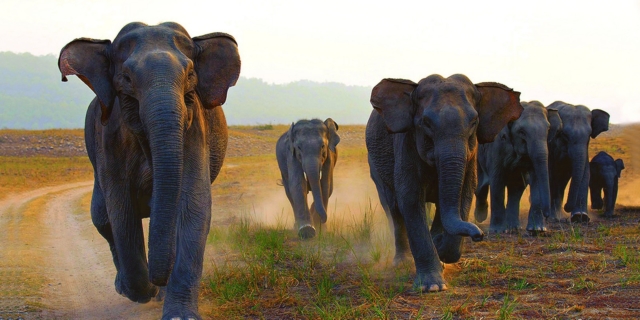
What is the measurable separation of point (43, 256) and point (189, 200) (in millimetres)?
5961

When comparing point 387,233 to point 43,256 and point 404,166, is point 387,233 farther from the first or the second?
point 43,256

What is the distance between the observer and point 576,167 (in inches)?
572

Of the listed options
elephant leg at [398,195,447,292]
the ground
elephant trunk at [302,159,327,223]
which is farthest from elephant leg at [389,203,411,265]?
elephant trunk at [302,159,327,223]

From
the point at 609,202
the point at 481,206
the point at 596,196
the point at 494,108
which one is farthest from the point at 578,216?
the point at 494,108

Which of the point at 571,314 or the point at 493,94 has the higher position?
the point at 493,94

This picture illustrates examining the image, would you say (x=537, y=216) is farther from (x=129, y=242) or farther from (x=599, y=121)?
(x=129, y=242)

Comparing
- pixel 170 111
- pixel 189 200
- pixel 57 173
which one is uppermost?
pixel 170 111

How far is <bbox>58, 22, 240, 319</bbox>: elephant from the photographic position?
5691mm

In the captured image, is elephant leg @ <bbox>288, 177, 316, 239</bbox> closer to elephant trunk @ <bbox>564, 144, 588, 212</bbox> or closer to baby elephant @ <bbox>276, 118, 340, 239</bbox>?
baby elephant @ <bbox>276, 118, 340, 239</bbox>

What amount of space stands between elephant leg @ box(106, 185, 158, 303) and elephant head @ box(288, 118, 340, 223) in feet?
19.3

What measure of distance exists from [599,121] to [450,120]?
963 centimetres

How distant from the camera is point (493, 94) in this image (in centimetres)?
805

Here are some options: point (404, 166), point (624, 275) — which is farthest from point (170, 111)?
point (624, 275)

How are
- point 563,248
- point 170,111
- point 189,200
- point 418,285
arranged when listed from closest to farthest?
1. point 170,111
2. point 189,200
3. point 418,285
4. point 563,248
